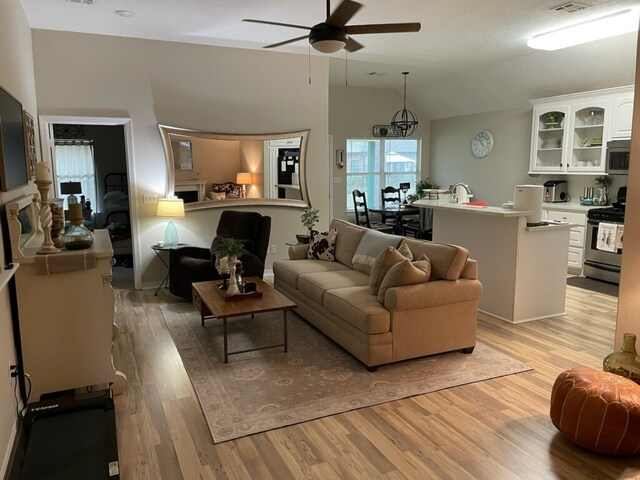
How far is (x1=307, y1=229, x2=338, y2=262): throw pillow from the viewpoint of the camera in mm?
5219

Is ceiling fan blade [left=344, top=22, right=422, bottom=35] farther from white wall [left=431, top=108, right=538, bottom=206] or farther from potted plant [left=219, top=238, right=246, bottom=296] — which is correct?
white wall [left=431, top=108, right=538, bottom=206]

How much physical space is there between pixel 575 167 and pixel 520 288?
3386 millimetres

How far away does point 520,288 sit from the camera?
4613 mm

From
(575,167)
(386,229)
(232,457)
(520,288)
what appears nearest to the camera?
(232,457)

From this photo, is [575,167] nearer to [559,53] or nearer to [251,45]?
[559,53]

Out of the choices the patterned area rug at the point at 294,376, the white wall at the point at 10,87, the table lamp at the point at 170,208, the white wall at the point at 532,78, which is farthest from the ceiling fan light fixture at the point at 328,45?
the white wall at the point at 532,78

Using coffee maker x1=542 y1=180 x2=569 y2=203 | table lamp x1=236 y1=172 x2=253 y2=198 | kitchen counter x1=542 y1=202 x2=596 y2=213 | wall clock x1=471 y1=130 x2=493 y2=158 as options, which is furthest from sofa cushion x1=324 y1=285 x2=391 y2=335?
wall clock x1=471 y1=130 x2=493 y2=158

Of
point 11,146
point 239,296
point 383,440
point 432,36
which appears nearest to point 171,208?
point 239,296

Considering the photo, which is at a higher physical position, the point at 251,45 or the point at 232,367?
the point at 251,45

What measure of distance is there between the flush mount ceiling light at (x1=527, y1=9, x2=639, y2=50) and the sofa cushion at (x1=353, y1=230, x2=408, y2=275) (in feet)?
10.3

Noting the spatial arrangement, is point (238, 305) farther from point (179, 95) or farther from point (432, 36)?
point (432, 36)

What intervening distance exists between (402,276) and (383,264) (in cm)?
23

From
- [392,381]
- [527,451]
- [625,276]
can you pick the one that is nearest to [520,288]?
[625,276]

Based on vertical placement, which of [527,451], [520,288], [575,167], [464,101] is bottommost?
[527,451]
